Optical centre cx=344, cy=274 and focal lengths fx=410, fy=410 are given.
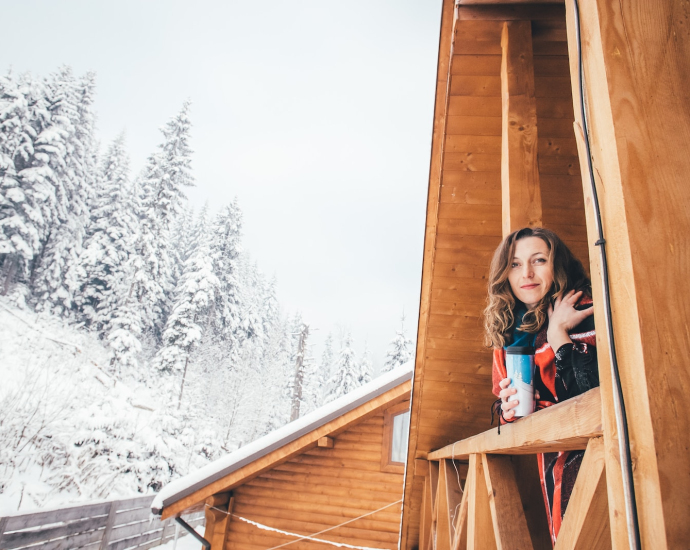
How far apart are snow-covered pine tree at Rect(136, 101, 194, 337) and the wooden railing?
23848mm

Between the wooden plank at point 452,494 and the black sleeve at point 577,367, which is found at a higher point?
the black sleeve at point 577,367

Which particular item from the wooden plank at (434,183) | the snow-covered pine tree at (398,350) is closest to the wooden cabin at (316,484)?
the wooden plank at (434,183)

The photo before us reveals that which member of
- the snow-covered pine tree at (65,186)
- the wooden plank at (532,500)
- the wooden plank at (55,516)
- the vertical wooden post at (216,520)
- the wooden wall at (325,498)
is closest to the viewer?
the wooden plank at (532,500)

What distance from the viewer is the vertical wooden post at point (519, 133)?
2131 mm

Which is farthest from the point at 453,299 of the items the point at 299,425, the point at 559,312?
the point at 299,425

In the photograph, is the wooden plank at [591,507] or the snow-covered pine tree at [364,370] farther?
the snow-covered pine tree at [364,370]

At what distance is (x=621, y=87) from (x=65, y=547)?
12.1 m

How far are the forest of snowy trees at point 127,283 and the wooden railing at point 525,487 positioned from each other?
17.3 meters

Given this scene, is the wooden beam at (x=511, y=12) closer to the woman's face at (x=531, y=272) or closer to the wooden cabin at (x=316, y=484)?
the woman's face at (x=531, y=272)

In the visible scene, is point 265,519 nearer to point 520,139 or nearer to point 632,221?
point 520,139

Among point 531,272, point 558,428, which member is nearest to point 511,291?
point 531,272

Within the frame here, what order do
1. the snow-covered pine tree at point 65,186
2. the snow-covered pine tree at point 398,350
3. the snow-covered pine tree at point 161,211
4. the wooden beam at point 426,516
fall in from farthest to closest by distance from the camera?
the snow-covered pine tree at point 398,350 < the snow-covered pine tree at point 161,211 < the snow-covered pine tree at point 65,186 < the wooden beam at point 426,516

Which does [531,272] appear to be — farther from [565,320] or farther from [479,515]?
[479,515]

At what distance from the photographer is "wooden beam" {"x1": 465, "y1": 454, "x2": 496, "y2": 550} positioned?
181 cm
